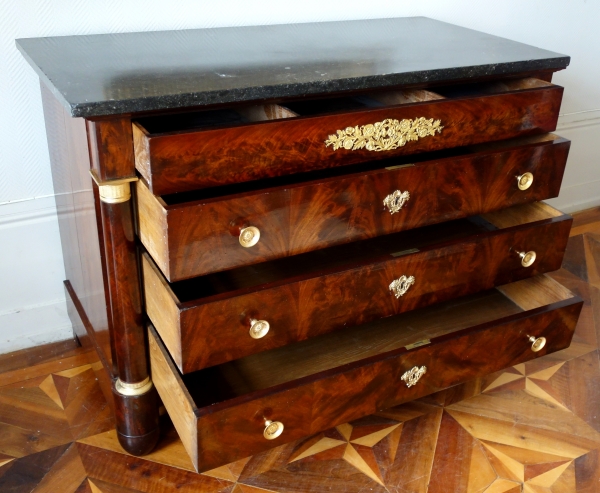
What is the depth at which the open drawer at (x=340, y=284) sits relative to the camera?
93 cm

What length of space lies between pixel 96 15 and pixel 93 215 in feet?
1.35

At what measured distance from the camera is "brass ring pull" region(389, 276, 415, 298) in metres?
1.07

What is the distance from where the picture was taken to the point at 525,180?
113cm

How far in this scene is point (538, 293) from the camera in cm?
127

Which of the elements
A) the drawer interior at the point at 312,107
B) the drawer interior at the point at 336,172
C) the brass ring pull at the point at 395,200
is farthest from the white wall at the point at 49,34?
the brass ring pull at the point at 395,200

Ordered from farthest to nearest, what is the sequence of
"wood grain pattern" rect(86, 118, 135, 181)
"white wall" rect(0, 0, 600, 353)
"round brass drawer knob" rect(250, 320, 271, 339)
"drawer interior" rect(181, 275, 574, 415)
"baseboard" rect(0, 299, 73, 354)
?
"baseboard" rect(0, 299, 73, 354), "white wall" rect(0, 0, 600, 353), "drawer interior" rect(181, 275, 574, 415), "round brass drawer knob" rect(250, 320, 271, 339), "wood grain pattern" rect(86, 118, 135, 181)

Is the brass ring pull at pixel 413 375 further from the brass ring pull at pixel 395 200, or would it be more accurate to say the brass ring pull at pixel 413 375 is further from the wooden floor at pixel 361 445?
the brass ring pull at pixel 395 200

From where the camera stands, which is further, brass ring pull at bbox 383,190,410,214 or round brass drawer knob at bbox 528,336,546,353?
round brass drawer knob at bbox 528,336,546,353

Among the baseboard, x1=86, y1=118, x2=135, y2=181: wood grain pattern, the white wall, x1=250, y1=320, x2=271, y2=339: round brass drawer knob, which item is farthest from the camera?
the baseboard

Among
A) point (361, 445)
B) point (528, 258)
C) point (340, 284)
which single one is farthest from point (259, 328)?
point (528, 258)

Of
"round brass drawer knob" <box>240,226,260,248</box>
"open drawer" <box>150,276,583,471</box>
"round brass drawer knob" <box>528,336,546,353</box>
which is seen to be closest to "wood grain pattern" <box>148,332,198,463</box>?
"open drawer" <box>150,276,583,471</box>

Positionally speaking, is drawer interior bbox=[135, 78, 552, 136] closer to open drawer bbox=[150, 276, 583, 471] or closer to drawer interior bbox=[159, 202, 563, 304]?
drawer interior bbox=[159, 202, 563, 304]

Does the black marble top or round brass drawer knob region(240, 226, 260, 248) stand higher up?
the black marble top

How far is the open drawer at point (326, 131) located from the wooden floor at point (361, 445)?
528 millimetres
